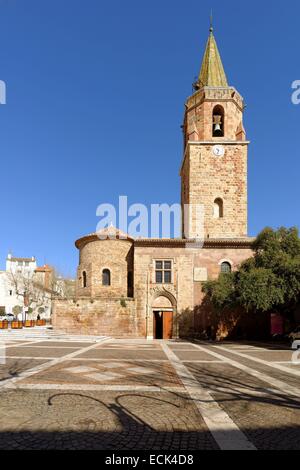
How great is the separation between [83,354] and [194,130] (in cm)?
2159

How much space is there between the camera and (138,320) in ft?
78.6

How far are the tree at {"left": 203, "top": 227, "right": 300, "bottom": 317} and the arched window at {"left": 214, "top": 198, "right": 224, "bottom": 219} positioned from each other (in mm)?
7319

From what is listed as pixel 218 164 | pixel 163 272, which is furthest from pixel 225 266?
pixel 218 164

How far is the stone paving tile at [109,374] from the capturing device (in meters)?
7.89

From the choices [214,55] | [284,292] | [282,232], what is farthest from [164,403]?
[214,55]

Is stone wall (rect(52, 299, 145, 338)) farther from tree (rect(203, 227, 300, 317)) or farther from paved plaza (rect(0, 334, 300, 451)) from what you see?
paved plaza (rect(0, 334, 300, 451))

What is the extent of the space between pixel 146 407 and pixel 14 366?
5.80 meters

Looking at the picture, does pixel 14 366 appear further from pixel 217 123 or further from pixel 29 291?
pixel 29 291

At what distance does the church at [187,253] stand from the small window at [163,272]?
7cm

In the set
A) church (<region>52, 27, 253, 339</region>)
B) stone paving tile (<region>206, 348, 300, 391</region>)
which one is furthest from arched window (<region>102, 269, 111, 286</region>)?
stone paving tile (<region>206, 348, 300, 391</region>)

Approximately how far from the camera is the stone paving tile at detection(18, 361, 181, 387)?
7895mm

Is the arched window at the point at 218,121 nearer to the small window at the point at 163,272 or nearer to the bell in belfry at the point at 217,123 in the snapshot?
the bell in belfry at the point at 217,123

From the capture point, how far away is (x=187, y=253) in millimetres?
24625

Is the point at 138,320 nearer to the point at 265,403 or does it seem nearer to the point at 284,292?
the point at 284,292
